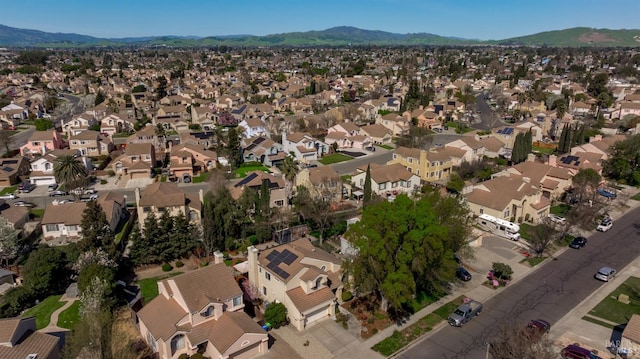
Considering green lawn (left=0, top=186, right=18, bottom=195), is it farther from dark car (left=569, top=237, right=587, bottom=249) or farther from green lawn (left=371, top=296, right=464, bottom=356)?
dark car (left=569, top=237, right=587, bottom=249)

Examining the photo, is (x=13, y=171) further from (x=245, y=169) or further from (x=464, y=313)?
(x=464, y=313)

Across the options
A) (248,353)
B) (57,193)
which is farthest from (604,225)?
(57,193)

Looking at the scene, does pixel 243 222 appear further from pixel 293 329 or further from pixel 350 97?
pixel 350 97

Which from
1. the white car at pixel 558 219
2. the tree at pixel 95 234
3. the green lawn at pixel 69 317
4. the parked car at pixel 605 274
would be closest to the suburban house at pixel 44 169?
the tree at pixel 95 234

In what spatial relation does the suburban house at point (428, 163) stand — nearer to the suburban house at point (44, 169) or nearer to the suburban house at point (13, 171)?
the suburban house at point (44, 169)

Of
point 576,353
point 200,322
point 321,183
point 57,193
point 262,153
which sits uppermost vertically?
point 321,183

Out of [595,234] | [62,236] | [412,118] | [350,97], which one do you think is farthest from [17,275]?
[350,97]
